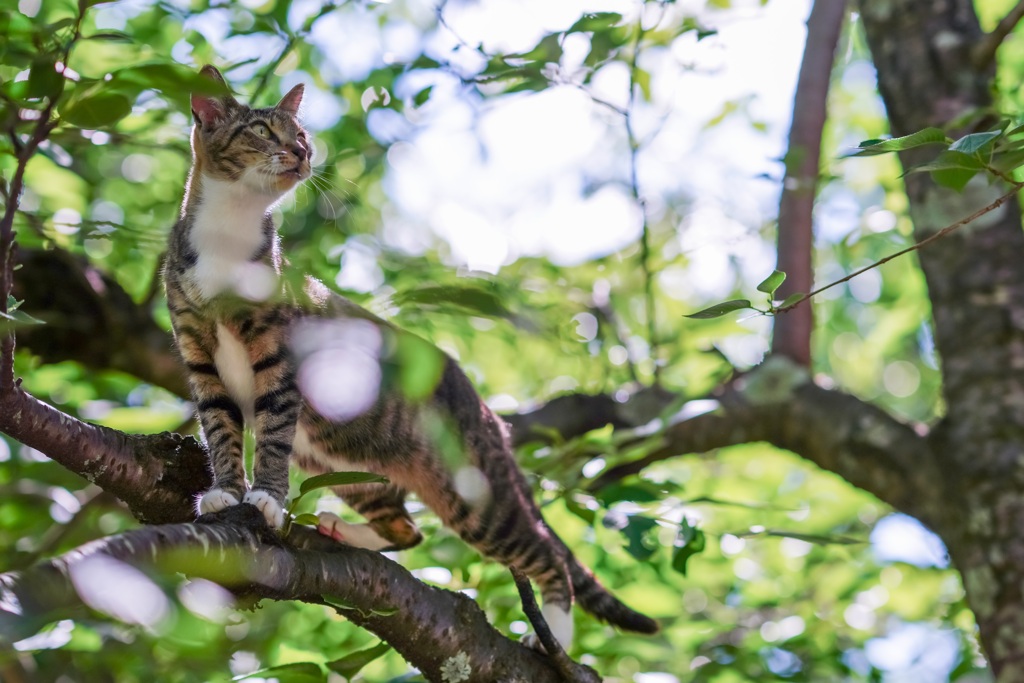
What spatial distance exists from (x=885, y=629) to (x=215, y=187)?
184 inches

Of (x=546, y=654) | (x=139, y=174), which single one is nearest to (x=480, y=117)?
(x=546, y=654)

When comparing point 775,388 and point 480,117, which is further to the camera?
point 775,388

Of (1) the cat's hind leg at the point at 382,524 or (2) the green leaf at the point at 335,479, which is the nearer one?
(2) the green leaf at the point at 335,479

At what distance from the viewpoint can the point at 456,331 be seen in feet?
14.1

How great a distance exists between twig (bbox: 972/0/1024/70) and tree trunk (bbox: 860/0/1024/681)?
0.11 feet

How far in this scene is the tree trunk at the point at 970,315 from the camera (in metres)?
3.66

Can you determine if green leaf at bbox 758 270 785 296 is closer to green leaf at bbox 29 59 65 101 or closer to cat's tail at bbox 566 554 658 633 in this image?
green leaf at bbox 29 59 65 101

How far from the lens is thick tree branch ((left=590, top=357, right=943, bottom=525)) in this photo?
13.5 feet

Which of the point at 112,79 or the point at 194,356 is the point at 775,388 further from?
the point at 112,79

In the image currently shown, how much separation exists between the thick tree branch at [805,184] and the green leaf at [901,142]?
282 centimetres

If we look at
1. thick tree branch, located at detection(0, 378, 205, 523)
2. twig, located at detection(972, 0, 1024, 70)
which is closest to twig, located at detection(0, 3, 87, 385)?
thick tree branch, located at detection(0, 378, 205, 523)

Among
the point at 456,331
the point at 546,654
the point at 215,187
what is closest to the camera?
the point at 546,654

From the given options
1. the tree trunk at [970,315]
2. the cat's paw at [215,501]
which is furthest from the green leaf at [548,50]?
the tree trunk at [970,315]

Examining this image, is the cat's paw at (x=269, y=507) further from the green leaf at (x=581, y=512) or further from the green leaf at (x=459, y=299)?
the green leaf at (x=459, y=299)
